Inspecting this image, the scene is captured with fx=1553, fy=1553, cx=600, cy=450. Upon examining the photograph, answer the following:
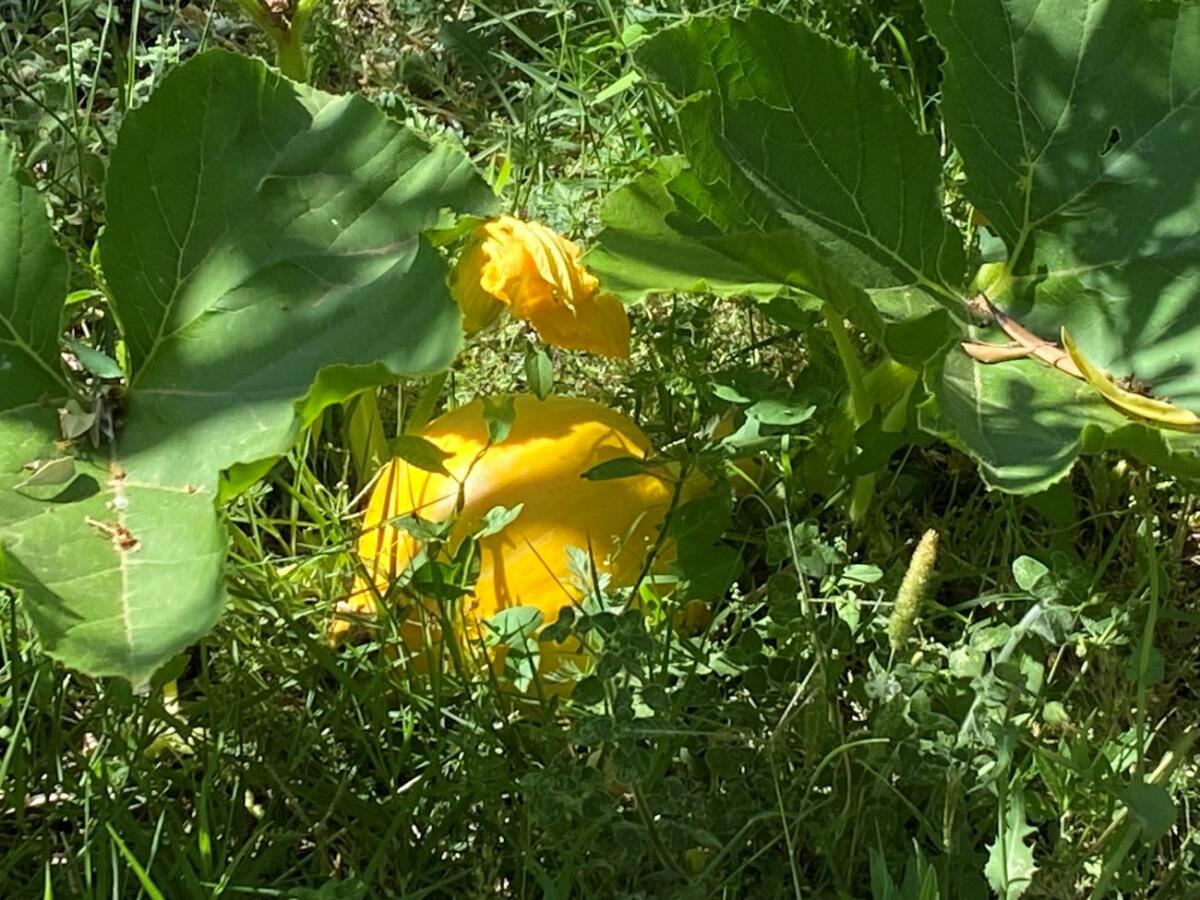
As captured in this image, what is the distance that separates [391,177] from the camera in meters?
1.59

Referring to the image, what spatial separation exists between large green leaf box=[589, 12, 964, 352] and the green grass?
23 cm

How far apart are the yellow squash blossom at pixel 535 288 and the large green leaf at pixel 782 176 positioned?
6 centimetres

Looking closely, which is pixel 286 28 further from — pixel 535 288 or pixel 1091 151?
pixel 1091 151

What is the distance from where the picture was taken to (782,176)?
1.64 m

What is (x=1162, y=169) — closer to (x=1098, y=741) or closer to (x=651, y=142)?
(x=1098, y=741)

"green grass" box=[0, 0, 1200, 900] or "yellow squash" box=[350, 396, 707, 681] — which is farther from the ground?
"yellow squash" box=[350, 396, 707, 681]

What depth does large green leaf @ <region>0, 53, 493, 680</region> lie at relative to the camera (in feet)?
4.49

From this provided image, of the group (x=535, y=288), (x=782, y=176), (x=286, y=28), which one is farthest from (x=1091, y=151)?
(x=286, y=28)

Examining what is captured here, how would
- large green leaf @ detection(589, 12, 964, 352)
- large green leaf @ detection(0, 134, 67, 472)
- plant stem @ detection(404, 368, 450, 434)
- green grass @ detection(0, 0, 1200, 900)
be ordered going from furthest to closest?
1. plant stem @ detection(404, 368, 450, 434)
2. large green leaf @ detection(589, 12, 964, 352)
3. large green leaf @ detection(0, 134, 67, 472)
4. green grass @ detection(0, 0, 1200, 900)

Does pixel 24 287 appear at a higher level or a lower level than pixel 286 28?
lower

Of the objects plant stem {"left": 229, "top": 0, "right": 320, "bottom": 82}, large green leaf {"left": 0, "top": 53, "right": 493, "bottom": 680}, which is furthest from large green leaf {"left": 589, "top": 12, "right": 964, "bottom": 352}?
plant stem {"left": 229, "top": 0, "right": 320, "bottom": 82}

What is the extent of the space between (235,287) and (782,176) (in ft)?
1.89

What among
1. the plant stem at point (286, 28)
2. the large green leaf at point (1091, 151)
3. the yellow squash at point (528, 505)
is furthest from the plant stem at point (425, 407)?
the large green leaf at point (1091, 151)

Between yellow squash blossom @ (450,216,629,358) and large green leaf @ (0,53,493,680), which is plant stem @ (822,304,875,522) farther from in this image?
large green leaf @ (0,53,493,680)
